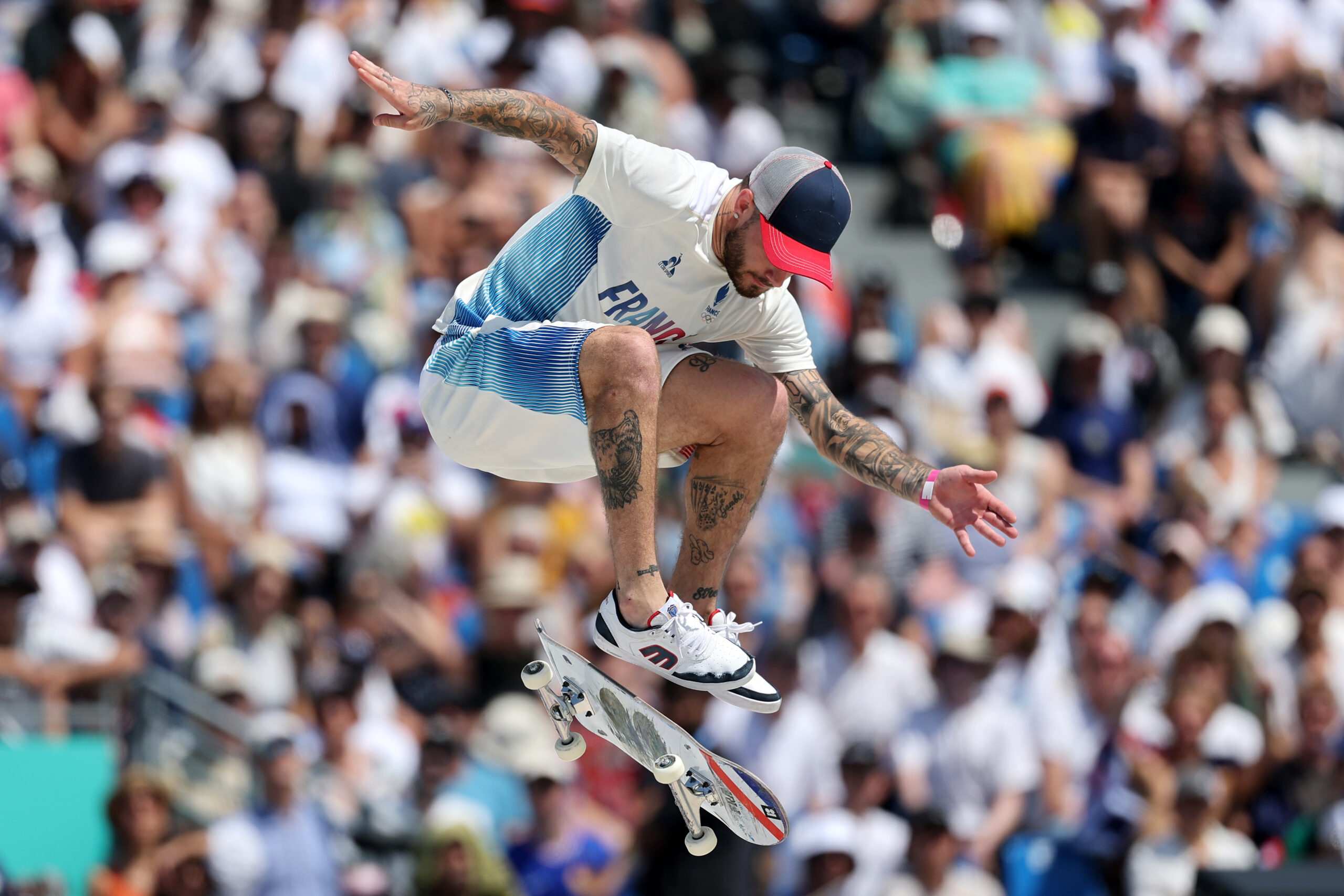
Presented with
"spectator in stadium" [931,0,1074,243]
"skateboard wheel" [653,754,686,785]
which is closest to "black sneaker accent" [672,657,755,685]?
"skateboard wheel" [653,754,686,785]

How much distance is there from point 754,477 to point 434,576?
4.62 m

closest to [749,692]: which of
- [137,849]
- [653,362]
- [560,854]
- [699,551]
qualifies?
[699,551]

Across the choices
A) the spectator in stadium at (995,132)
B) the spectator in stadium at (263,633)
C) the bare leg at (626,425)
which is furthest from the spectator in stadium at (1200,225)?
the bare leg at (626,425)

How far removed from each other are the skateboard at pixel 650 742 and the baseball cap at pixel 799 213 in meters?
1.73

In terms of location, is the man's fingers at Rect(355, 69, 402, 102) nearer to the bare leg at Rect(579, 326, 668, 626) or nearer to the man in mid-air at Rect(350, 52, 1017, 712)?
the man in mid-air at Rect(350, 52, 1017, 712)

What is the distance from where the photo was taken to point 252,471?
34.8 ft

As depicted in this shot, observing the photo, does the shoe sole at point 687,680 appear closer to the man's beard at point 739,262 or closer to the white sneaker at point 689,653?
the white sneaker at point 689,653

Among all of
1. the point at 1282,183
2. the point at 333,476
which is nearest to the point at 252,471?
the point at 333,476

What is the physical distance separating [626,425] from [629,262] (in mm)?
637

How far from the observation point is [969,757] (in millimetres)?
9820

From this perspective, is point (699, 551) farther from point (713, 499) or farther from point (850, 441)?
point (850, 441)

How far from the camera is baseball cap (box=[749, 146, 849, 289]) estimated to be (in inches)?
220

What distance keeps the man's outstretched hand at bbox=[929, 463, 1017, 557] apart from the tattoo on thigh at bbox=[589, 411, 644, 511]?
3.58 feet

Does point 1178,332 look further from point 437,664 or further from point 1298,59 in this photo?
point 437,664
